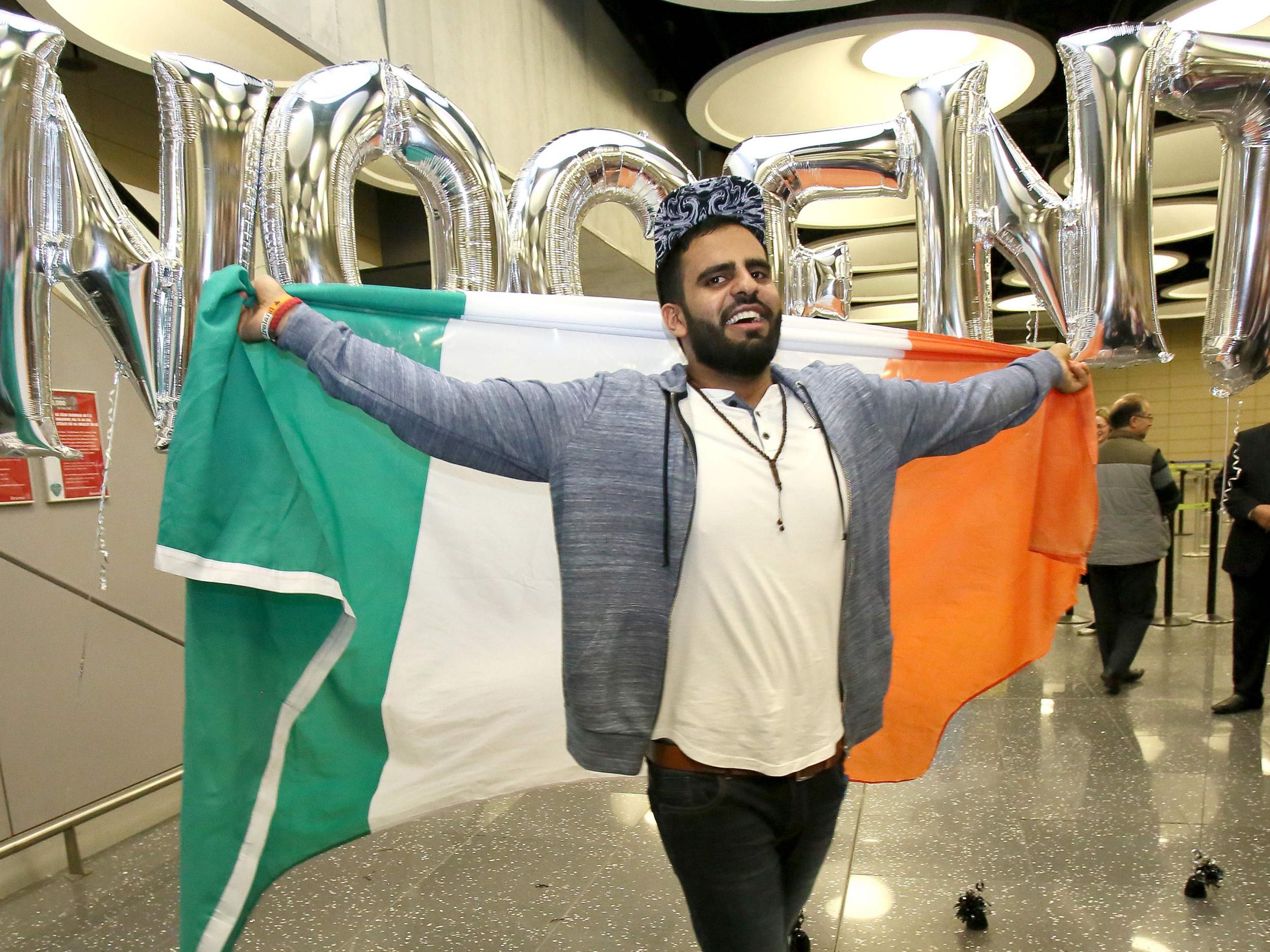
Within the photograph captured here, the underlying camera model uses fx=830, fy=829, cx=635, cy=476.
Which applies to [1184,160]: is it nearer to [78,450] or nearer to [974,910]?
[974,910]

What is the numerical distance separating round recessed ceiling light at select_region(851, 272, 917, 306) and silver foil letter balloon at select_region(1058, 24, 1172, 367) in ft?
25.4

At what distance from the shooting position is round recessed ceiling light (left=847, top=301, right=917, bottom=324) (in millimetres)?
12711

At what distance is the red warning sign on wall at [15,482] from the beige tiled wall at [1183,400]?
1591 centimetres

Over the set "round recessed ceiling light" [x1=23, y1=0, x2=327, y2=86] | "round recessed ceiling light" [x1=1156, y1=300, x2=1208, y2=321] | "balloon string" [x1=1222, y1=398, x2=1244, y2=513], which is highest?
"round recessed ceiling light" [x1=1156, y1=300, x2=1208, y2=321]

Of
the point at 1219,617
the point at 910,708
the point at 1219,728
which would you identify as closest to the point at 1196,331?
the point at 1219,617

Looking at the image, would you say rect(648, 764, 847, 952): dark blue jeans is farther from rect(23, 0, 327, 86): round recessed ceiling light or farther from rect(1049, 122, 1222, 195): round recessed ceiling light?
rect(1049, 122, 1222, 195): round recessed ceiling light

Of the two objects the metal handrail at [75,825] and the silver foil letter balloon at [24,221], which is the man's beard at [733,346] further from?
the metal handrail at [75,825]

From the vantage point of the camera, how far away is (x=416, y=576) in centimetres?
143

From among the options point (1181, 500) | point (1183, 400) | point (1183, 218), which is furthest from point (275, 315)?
point (1183, 400)

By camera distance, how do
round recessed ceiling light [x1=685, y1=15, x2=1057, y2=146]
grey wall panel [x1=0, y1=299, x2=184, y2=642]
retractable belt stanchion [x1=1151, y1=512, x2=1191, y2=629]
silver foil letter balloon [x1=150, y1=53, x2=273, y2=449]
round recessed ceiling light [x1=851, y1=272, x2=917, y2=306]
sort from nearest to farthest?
silver foil letter balloon [x1=150, y1=53, x2=273, y2=449]
grey wall panel [x1=0, y1=299, x2=184, y2=642]
round recessed ceiling light [x1=685, y1=15, x2=1057, y2=146]
retractable belt stanchion [x1=1151, y1=512, x2=1191, y2=629]
round recessed ceiling light [x1=851, y1=272, x2=917, y2=306]

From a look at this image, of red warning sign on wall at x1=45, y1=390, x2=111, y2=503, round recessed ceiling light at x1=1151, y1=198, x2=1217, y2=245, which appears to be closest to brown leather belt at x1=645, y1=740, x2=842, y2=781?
red warning sign on wall at x1=45, y1=390, x2=111, y2=503

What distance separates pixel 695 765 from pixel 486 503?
647 millimetres

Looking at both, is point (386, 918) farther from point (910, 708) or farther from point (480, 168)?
point (480, 168)

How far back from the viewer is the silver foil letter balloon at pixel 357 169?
1.47m
